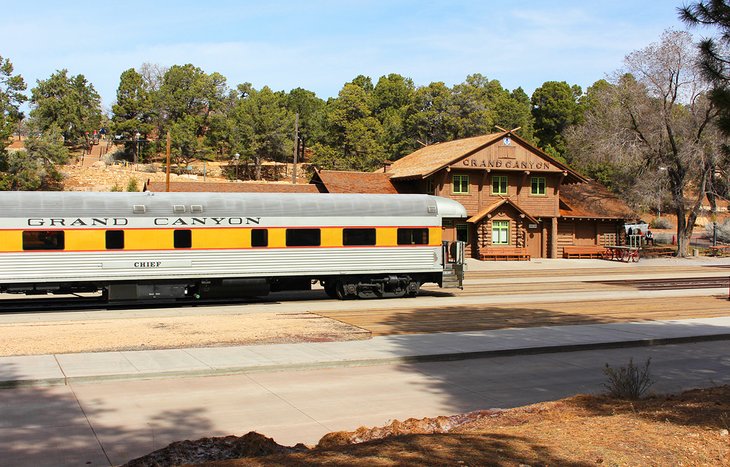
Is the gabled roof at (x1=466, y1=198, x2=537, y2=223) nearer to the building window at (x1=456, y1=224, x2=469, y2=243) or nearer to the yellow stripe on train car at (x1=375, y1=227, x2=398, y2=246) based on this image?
the building window at (x1=456, y1=224, x2=469, y2=243)

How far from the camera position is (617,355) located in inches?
619

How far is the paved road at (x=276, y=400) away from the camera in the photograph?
8.86m

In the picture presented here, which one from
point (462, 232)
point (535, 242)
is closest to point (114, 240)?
point (462, 232)

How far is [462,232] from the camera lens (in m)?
49.6

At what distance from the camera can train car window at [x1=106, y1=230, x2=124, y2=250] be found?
22.9m

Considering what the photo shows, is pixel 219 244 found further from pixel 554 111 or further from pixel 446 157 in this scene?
A: pixel 554 111

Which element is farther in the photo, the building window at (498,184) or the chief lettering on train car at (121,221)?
the building window at (498,184)

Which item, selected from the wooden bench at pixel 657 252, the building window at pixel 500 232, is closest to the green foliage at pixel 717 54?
the building window at pixel 500 232

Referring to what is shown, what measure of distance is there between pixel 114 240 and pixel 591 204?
42.0m

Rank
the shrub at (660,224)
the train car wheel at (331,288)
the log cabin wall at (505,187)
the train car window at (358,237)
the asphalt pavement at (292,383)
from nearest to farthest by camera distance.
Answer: the asphalt pavement at (292,383) < the train car window at (358,237) < the train car wheel at (331,288) < the log cabin wall at (505,187) < the shrub at (660,224)

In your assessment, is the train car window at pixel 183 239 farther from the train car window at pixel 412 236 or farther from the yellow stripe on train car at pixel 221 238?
the train car window at pixel 412 236

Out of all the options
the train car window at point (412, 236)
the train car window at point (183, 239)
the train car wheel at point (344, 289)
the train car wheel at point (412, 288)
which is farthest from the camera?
the train car wheel at point (412, 288)

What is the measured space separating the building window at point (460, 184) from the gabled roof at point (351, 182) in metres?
4.31

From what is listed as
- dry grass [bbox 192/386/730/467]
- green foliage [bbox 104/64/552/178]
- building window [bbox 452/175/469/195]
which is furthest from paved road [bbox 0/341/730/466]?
green foliage [bbox 104/64/552/178]
